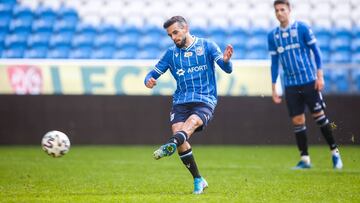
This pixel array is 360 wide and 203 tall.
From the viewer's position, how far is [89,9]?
1873 cm

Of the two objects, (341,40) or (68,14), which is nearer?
(68,14)

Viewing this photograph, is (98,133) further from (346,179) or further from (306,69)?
(346,179)

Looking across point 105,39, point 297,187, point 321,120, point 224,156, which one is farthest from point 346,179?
point 105,39

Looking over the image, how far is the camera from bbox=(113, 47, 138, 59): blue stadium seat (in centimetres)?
1806

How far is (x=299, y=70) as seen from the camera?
1104 cm

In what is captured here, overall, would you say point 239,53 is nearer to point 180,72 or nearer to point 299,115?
point 299,115

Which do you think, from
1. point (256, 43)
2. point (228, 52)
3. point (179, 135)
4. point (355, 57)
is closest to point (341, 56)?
point (355, 57)

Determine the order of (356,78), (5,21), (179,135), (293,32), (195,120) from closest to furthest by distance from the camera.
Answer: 1. (179,135)
2. (195,120)
3. (293,32)
4. (356,78)
5. (5,21)

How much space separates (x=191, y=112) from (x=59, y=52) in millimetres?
10167

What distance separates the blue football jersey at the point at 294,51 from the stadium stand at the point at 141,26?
7141 millimetres

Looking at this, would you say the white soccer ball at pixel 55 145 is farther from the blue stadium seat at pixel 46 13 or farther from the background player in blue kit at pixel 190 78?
the blue stadium seat at pixel 46 13

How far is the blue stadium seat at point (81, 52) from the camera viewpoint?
17.9 m

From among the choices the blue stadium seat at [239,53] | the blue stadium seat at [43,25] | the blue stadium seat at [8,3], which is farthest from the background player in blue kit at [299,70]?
the blue stadium seat at [8,3]

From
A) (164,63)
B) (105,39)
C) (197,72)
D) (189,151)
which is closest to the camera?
(189,151)
